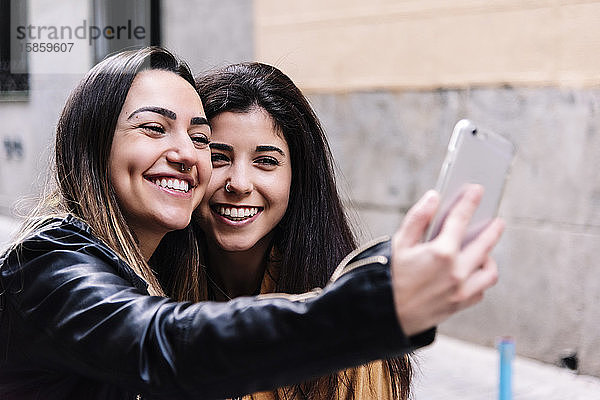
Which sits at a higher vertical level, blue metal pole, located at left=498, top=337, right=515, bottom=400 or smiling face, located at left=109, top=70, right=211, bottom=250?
smiling face, located at left=109, top=70, right=211, bottom=250

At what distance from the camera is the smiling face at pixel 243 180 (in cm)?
261

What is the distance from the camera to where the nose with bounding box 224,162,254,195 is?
2574 mm

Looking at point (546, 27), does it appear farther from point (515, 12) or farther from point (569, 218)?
point (569, 218)

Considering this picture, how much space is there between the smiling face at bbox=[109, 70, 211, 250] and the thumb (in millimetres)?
916

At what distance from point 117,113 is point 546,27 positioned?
4066 mm

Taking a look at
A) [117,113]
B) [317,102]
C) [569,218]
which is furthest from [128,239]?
[317,102]

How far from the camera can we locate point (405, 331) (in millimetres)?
1279

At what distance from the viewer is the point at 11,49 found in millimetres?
2859

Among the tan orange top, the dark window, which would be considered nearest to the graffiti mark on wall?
the dark window

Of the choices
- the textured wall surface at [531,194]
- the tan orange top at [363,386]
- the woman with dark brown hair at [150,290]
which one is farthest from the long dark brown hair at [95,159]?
the textured wall surface at [531,194]

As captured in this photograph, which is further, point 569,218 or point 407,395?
point 569,218

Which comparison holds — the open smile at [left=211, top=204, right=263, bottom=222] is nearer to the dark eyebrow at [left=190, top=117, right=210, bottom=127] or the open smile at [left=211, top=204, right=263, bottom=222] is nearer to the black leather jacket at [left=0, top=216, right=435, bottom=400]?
the dark eyebrow at [left=190, top=117, right=210, bottom=127]

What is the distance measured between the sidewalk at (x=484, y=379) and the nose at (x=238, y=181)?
8.36 feet

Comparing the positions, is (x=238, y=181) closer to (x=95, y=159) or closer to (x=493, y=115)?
(x=95, y=159)
